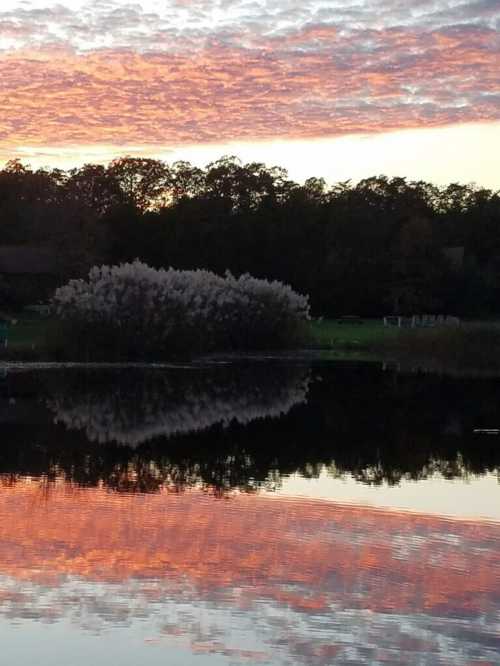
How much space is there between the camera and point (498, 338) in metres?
45.0

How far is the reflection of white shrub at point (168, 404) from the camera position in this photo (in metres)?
21.2

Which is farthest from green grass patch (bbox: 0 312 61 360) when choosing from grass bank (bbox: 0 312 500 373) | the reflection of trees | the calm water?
the calm water

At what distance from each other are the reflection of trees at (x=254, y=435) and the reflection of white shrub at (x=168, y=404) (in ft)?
0.13

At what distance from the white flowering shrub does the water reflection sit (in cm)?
2668

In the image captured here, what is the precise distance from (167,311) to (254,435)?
21.5 m

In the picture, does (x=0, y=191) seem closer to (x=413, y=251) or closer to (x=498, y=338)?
(x=413, y=251)

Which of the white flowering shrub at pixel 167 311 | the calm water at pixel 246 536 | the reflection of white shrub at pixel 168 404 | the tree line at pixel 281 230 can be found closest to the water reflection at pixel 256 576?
the calm water at pixel 246 536

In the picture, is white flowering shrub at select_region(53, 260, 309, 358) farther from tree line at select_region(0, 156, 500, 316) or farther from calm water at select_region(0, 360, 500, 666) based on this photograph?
tree line at select_region(0, 156, 500, 316)

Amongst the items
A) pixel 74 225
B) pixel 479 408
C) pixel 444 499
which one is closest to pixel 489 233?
pixel 74 225

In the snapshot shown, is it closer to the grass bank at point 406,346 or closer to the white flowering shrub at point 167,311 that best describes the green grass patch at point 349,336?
the grass bank at point 406,346

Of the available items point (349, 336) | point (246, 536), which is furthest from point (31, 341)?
point (246, 536)

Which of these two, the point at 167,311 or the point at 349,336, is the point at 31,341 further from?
the point at 349,336

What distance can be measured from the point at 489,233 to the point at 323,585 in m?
80.3

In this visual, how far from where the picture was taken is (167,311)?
136 ft
